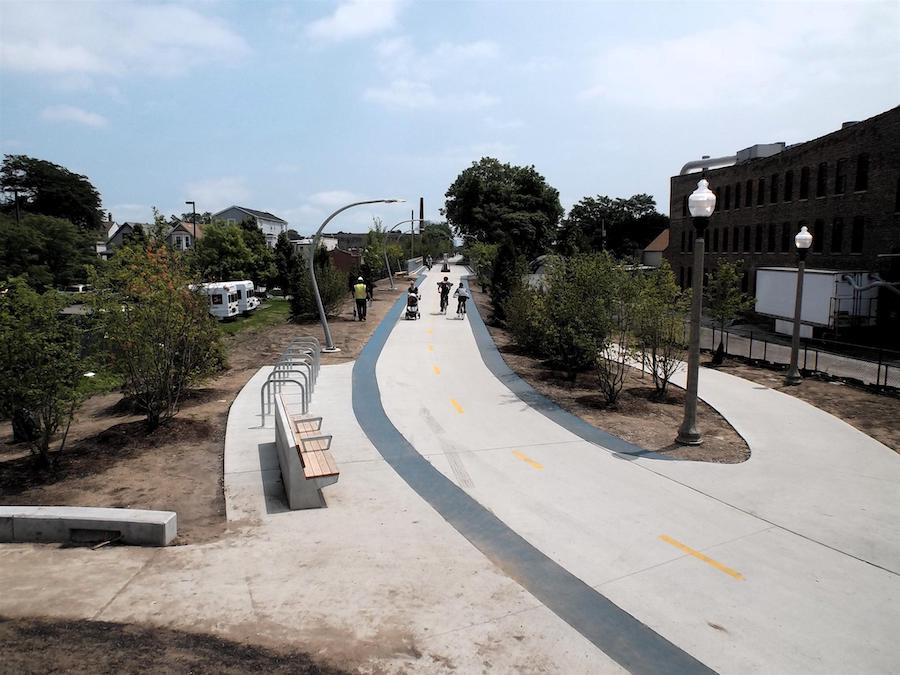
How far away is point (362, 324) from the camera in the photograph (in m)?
26.2

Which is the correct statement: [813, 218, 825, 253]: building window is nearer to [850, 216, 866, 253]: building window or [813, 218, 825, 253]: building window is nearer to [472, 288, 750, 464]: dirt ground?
[850, 216, 866, 253]: building window

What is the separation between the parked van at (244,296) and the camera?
41.3m

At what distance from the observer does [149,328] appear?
35.8 ft

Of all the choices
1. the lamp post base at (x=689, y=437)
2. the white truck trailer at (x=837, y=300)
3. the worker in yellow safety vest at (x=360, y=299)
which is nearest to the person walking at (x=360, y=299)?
the worker in yellow safety vest at (x=360, y=299)

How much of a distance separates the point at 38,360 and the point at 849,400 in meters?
17.6

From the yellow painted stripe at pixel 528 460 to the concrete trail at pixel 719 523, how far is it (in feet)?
0.16

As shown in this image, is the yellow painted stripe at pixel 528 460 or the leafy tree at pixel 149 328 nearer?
the yellow painted stripe at pixel 528 460

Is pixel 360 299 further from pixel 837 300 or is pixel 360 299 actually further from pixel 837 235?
pixel 837 235

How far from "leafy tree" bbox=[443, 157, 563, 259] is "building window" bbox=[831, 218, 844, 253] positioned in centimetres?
4019

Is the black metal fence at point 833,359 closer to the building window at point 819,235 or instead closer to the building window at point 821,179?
the building window at point 819,235

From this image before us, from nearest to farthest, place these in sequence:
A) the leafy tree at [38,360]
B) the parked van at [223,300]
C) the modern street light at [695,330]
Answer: the leafy tree at [38,360] → the modern street light at [695,330] → the parked van at [223,300]

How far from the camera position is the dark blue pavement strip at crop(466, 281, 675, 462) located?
440 inches

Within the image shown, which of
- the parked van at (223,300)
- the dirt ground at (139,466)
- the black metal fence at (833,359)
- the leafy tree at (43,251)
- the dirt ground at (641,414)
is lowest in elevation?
the black metal fence at (833,359)

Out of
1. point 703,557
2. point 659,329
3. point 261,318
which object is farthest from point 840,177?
point 703,557
